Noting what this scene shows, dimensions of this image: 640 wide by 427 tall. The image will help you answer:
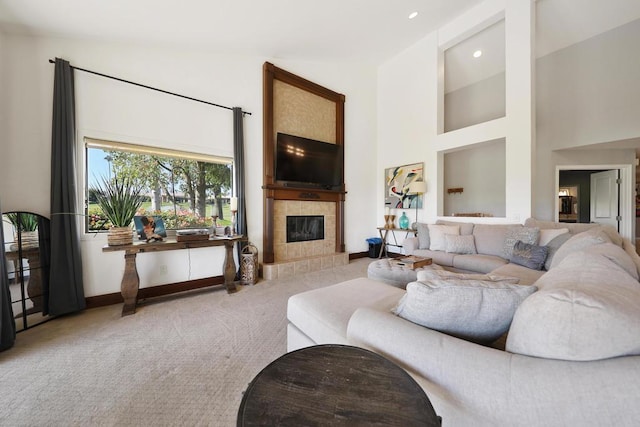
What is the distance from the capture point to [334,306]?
153 centimetres

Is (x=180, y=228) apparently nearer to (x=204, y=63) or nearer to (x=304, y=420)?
(x=204, y=63)

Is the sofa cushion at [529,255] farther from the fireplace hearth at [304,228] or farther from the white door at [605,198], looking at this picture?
the white door at [605,198]

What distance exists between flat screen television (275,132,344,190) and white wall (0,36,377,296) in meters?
0.41

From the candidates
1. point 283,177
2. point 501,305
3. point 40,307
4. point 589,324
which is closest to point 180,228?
point 40,307

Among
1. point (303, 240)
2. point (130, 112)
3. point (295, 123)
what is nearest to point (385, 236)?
point (303, 240)

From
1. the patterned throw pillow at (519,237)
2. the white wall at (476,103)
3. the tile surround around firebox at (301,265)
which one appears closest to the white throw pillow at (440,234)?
the patterned throw pillow at (519,237)

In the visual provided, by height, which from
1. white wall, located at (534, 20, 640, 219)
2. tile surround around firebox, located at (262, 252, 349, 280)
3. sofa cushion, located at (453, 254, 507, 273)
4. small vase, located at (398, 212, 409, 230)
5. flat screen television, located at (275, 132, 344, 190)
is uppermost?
white wall, located at (534, 20, 640, 219)

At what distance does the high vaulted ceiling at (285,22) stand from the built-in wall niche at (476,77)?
59 cm

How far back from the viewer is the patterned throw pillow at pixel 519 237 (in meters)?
2.94

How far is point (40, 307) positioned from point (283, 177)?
10.3 feet

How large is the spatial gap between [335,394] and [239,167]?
3.35m

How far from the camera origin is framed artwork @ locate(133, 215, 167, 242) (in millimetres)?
2785

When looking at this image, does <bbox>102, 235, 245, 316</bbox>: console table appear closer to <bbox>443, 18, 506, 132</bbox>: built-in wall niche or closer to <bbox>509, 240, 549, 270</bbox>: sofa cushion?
<bbox>509, 240, 549, 270</bbox>: sofa cushion

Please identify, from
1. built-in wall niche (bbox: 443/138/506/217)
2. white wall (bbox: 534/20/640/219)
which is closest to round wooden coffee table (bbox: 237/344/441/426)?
built-in wall niche (bbox: 443/138/506/217)
